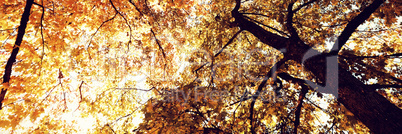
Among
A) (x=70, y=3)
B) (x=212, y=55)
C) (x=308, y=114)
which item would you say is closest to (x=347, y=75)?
(x=308, y=114)

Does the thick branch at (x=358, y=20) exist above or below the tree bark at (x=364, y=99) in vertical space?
above

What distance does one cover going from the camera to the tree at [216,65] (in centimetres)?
270

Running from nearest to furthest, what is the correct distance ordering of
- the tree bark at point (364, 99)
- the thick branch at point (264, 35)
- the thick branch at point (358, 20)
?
the tree bark at point (364, 99)
the thick branch at point (358, 20)
the thick branch at point (264, 35)

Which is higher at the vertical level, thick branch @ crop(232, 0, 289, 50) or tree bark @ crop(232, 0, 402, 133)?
thick branch @ crop(232, 0, 289, 50)

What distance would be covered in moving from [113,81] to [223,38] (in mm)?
5618

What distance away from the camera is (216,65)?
6293 mm

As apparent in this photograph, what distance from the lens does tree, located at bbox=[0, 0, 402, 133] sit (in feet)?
8.86

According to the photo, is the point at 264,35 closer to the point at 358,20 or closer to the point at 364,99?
the point at 358,20

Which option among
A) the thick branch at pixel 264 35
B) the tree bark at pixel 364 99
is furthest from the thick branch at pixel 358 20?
the thick branch at pixel 264 35

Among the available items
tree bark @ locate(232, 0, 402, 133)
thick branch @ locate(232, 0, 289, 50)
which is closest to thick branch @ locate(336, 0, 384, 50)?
tree bark @ locate(232, 0, 402, 133)

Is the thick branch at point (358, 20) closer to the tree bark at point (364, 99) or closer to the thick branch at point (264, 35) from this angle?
the tree bark at point (364, 99)

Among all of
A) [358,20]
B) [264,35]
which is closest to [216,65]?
[264,35]

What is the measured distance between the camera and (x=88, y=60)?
6660 mm

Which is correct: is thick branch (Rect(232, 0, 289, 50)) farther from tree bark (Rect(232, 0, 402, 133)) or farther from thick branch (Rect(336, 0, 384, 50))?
thick branch (Rect(336, 0, 384, 50))
